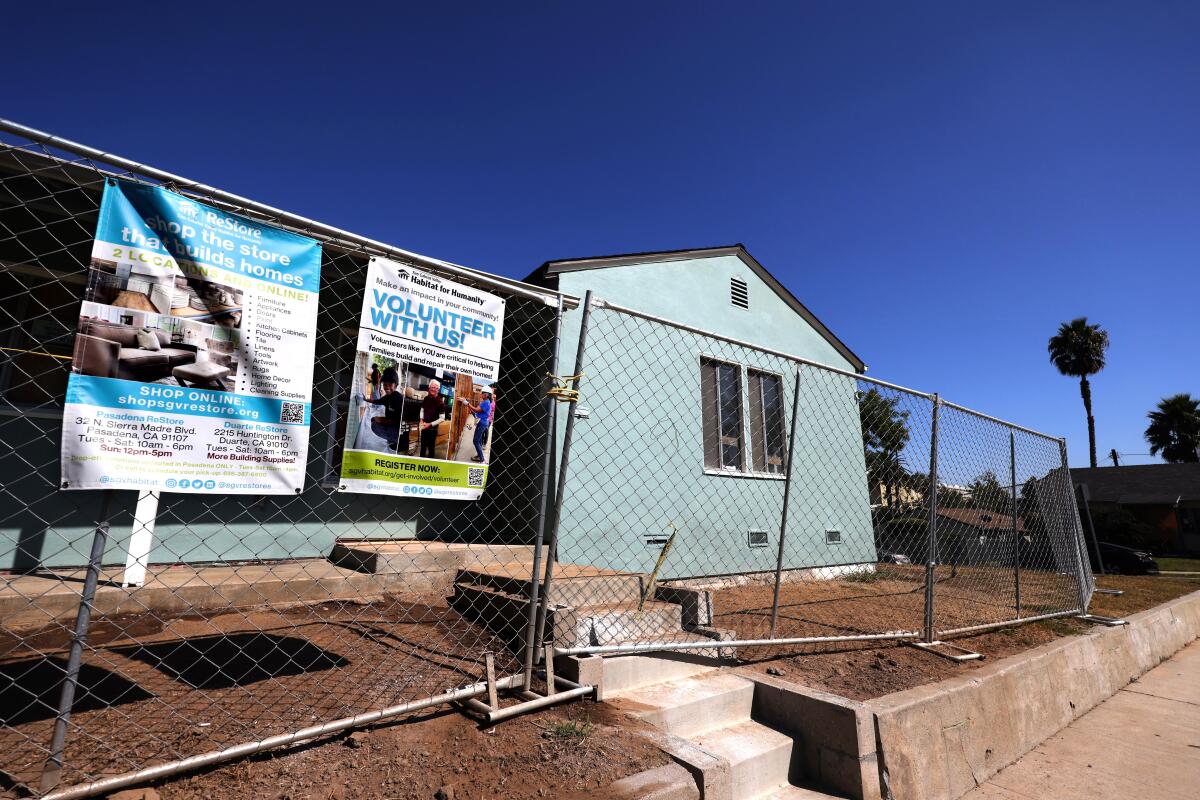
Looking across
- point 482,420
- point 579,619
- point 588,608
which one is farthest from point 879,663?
point 482,420

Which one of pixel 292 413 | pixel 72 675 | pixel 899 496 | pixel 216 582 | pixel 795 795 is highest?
pixel 292 413

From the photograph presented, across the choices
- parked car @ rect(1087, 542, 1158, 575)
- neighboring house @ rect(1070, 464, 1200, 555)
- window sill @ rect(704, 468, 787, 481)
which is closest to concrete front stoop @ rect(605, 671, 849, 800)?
window sill @ rect(704, 468, 787, 481)

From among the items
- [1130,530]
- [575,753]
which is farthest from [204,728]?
[1130,530]

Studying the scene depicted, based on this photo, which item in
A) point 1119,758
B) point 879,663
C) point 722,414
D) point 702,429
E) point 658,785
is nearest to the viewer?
point 658,785

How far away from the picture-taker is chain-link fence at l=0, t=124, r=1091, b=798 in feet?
8.73

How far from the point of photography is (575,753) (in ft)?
8.41

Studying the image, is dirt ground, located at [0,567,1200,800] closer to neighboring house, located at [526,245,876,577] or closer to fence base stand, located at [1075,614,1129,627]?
fence base stand, located at [1075,614,1129,627]

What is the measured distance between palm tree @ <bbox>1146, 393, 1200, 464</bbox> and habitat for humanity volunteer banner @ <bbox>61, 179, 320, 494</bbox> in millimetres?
51958

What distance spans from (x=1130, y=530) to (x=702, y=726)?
28914mm

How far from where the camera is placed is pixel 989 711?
3.92 metres

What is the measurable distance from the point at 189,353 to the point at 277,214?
2.25 feet

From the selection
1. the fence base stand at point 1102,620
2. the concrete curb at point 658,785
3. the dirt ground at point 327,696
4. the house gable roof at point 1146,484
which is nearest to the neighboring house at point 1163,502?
the house gable roof at point 1146,484

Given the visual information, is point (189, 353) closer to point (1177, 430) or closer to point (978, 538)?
point (978, 538)

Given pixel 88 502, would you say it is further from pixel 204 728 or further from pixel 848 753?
pixel 848 753
